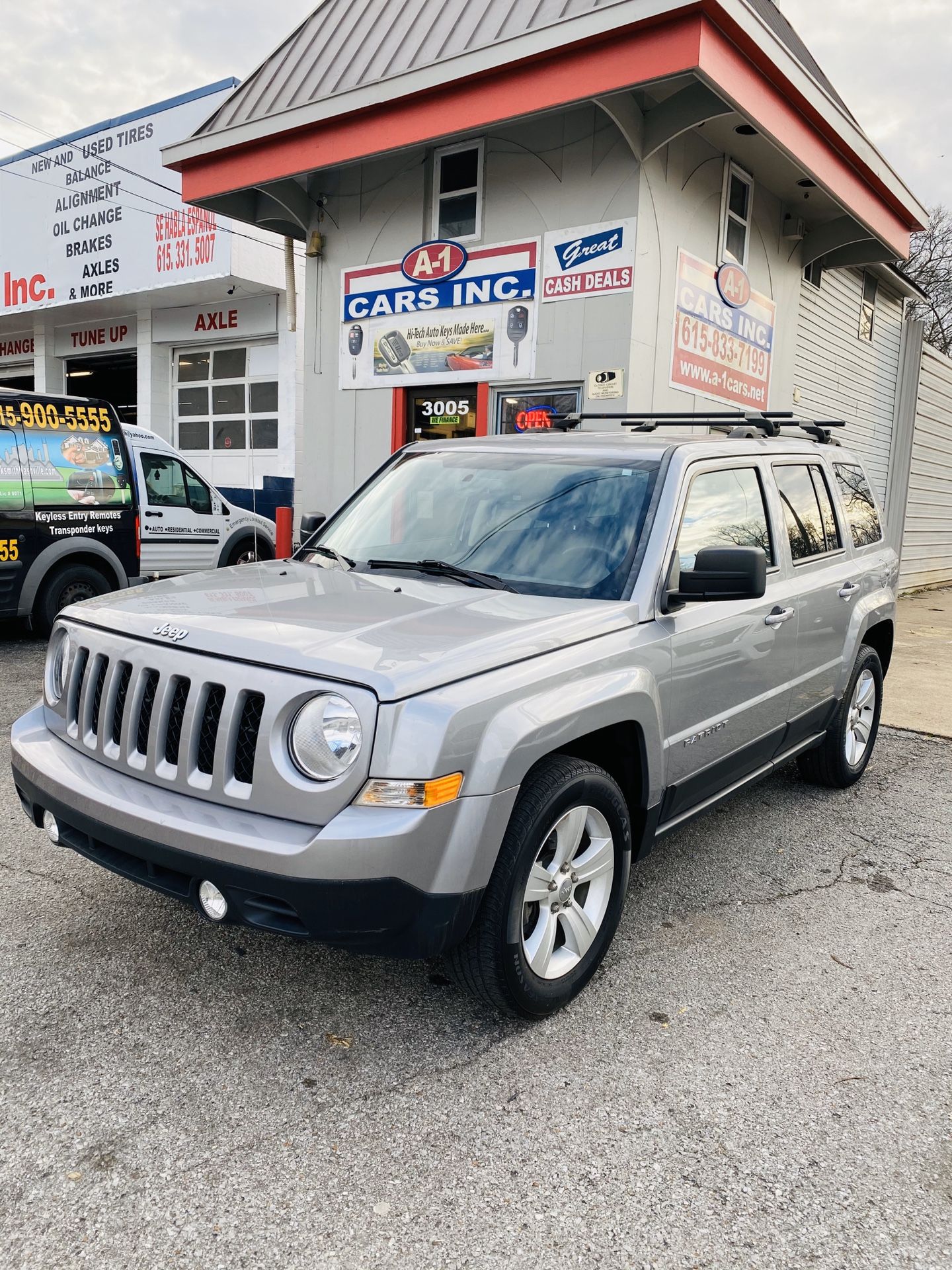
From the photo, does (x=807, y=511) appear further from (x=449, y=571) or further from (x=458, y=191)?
(x=458, y=191)

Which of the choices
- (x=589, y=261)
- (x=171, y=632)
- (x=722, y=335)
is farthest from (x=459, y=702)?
(x=722, y=335)

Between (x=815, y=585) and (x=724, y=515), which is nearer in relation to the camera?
(x=724, y=515)

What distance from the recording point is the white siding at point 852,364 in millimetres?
12992

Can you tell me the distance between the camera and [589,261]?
9023 millimetres

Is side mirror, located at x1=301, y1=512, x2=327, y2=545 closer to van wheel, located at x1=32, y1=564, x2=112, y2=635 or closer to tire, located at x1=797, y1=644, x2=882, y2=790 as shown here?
tire, located at x1=797, y1=644, x2=882, y2=790

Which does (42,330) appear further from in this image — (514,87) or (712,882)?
(712,882)

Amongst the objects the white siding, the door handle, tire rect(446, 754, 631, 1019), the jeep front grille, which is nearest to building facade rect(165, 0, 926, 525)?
the white siding

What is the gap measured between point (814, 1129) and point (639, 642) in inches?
57.9

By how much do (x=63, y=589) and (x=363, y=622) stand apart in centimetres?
652

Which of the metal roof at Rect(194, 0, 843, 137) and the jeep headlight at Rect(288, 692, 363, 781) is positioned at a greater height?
the metal roof at Rect(194, 0, 843, 137)

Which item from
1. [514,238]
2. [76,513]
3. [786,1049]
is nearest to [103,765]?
[786,1049]

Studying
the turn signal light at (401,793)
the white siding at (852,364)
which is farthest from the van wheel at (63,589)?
the white siding at (852,364)

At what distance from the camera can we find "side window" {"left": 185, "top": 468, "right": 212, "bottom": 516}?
10.7 metres

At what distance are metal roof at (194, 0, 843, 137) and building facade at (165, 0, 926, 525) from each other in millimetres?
35
